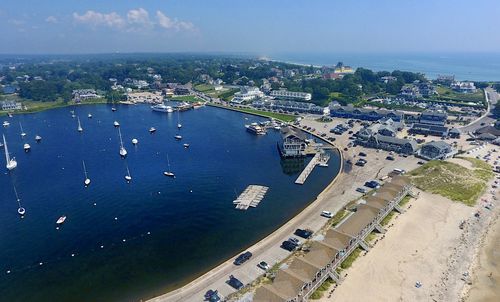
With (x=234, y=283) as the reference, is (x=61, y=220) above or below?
below

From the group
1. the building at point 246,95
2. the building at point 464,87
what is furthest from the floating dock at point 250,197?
the building at point 464,87

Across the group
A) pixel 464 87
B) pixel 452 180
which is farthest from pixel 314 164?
pixel 464 87

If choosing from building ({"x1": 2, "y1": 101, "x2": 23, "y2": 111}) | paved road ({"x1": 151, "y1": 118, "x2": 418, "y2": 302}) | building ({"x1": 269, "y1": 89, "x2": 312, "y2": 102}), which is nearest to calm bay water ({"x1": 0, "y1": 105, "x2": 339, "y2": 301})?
paved road ({"x1": 151, "y1": 118, "x2": 418, "y2": 302})

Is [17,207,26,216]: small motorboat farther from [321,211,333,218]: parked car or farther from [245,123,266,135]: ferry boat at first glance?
[245,123,266,135]: ferry boat

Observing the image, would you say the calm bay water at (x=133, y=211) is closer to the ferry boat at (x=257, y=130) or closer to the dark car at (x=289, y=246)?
the ferry boat at (x=257, y=130)

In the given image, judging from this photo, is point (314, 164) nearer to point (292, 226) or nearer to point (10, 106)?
point (292, 226)

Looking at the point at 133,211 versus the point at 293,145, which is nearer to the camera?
the point at 133,211

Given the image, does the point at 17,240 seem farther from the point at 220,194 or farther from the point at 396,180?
the point at 396,180
